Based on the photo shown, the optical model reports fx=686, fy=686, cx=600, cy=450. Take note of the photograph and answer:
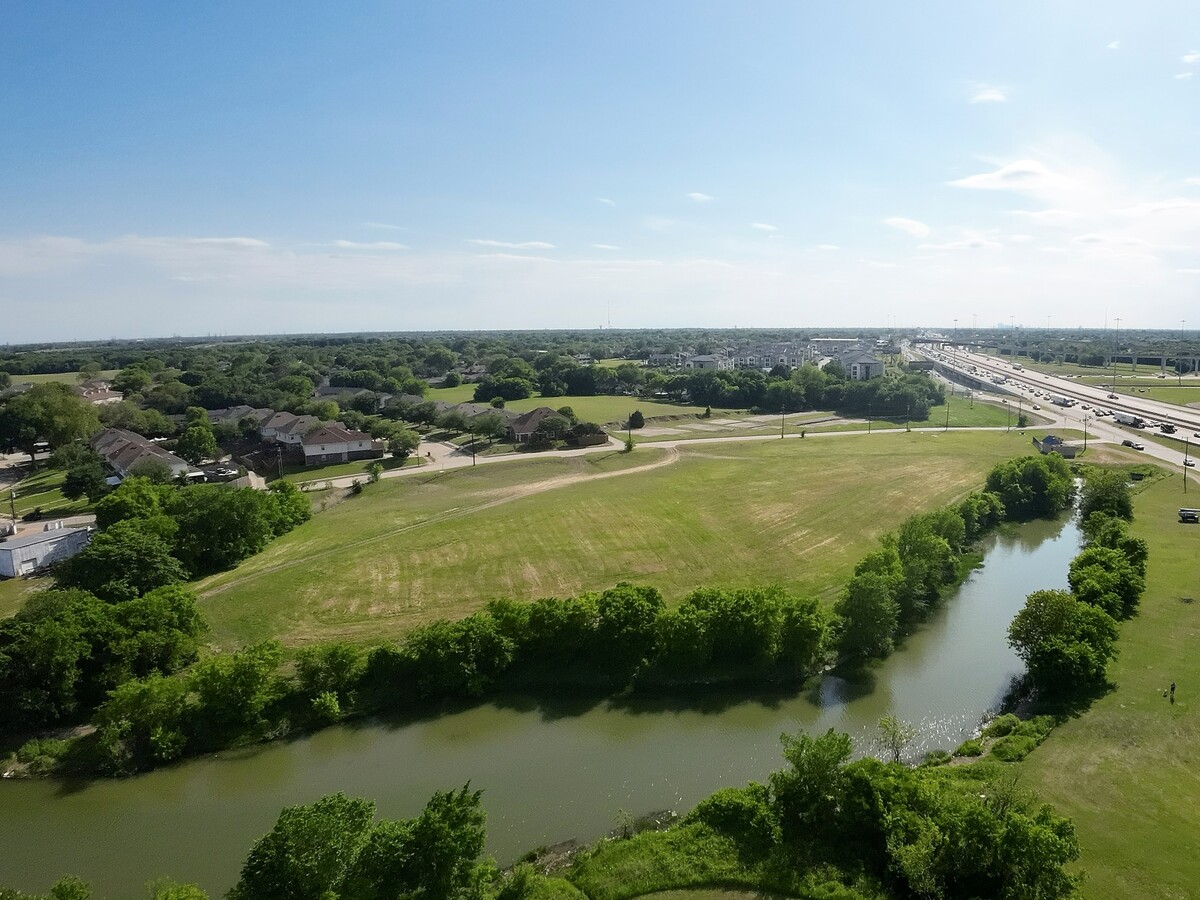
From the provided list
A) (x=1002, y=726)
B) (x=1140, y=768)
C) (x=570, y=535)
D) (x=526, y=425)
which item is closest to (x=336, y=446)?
(x=526, y=425)

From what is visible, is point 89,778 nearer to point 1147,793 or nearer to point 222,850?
point 222,850

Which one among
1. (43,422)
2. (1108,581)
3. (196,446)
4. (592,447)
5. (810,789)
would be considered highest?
(43,422)

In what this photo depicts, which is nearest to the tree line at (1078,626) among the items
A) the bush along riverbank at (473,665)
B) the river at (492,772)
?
the river at (492,772)

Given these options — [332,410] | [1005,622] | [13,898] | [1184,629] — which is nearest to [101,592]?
[13,898]

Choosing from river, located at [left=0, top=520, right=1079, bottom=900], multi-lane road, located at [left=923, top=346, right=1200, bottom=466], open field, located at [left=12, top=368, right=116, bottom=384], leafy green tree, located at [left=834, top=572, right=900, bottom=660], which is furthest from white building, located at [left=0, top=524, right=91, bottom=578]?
open field, located at [left=12, top=368, right=116, bottom=384]

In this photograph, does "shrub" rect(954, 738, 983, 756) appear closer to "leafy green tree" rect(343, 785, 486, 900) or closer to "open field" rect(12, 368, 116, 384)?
"leafy green tree" rect(343, 785, 486, 900)

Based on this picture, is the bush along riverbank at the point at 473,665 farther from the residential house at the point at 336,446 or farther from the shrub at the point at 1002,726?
the residential house at the point at 336,446

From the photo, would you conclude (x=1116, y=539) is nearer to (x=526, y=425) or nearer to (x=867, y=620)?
(x=867, y=620)
